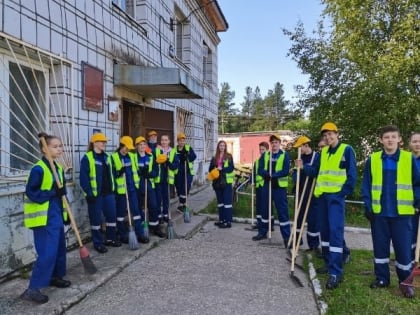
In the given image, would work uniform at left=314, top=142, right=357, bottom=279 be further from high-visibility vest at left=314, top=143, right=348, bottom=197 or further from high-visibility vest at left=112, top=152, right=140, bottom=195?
high-visibility vest at left=112, top=152, right=140, bottom=195

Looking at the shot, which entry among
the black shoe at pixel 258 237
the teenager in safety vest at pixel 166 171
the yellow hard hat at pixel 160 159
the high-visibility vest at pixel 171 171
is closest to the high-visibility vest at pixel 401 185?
the black shoe at pixel 258 237

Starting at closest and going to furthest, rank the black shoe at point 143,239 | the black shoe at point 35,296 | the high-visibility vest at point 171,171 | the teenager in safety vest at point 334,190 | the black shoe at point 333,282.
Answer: the black shoe at point 35,296 < the black shoe at point 333,282 < the teenager in safety vest at point 334,190 < the black shoe at point 143,239 < the high-visibility vest at point 171,171

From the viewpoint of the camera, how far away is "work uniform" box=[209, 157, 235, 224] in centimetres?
787

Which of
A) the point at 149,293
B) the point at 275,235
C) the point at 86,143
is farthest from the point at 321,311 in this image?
the point at 86,143

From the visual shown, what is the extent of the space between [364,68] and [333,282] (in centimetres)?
728

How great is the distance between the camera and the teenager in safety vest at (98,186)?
5.35 m

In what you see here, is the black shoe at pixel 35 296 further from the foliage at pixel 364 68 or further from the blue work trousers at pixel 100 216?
the foliage at pixel 364 68

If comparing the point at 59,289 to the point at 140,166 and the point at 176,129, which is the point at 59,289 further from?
the point at 176,129

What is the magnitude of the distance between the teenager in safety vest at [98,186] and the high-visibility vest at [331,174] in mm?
2969

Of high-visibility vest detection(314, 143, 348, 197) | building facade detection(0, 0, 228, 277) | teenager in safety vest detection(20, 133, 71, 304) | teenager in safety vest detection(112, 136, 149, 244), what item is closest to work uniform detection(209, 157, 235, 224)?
building facade detection(0, 0, 228, 277)

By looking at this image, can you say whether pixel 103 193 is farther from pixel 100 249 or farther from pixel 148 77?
pixel 148 77

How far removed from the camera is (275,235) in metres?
7.30

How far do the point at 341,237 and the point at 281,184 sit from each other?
190 centimetres

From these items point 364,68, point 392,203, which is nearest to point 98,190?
point 392,203
